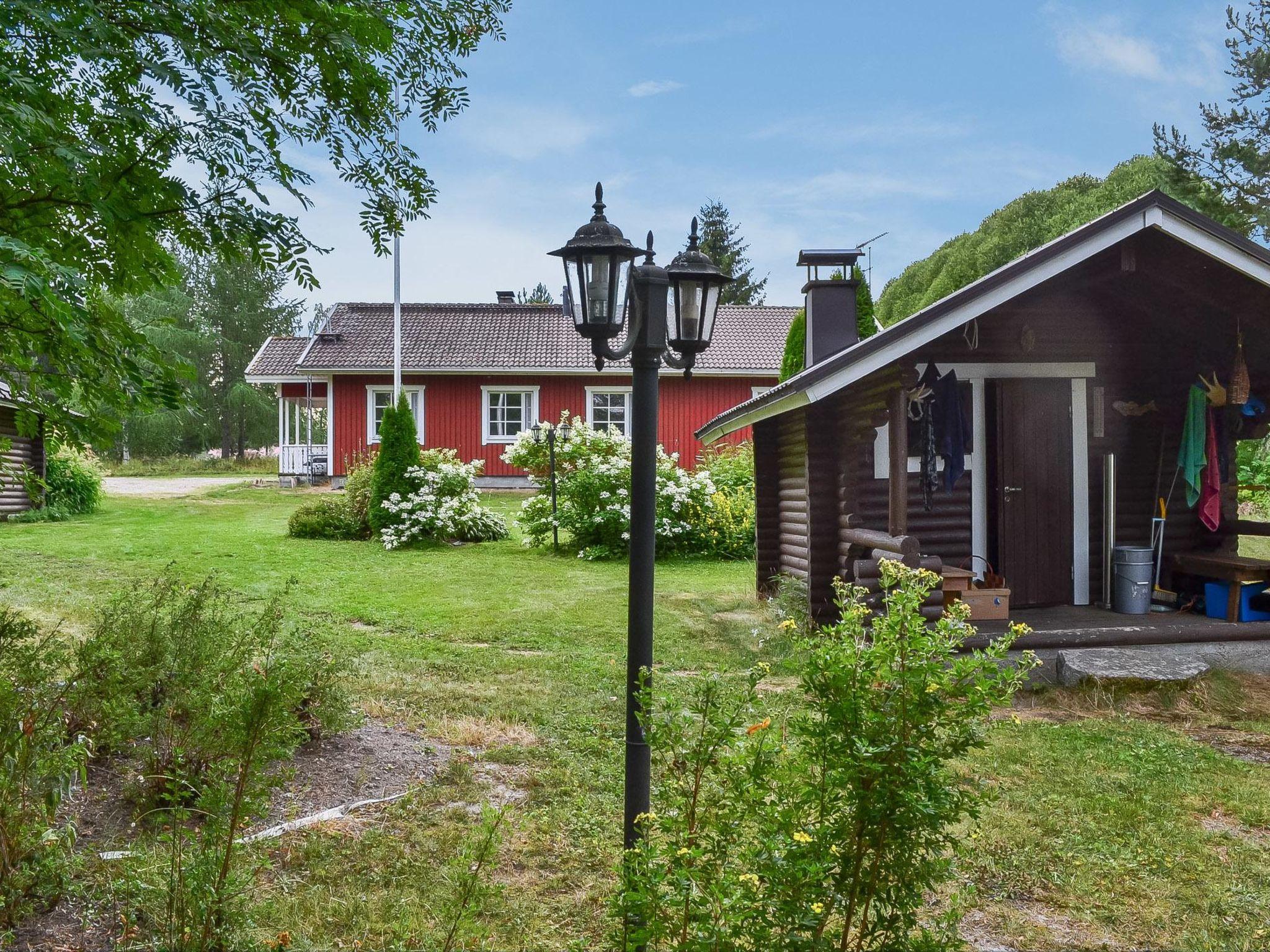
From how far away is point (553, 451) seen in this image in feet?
48.0

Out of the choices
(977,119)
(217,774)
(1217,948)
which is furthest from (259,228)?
(977,119)

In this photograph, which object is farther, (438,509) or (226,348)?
(226,348)

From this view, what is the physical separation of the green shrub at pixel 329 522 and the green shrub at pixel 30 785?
12057 mm

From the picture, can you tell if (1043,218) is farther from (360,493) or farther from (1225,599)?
(1225,599)

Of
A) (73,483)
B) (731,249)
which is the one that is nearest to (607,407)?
(73,483)

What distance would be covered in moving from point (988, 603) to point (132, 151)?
21.8ft

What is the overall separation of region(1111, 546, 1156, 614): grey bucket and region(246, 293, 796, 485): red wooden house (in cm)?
1492

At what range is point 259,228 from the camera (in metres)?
3.17

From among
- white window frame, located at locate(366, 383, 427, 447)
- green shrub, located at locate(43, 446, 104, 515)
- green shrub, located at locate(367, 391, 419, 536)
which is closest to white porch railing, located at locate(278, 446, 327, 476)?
white window frame, located at locate(366, 383, 427, 447)

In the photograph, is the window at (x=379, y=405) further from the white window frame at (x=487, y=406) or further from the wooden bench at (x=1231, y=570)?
the wooden bench at (x=1231, y=570)

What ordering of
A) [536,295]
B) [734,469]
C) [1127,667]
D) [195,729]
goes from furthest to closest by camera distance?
[536,295]
[734,469]
[1127,667]
[195,729]

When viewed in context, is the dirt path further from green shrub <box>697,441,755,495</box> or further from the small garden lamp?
the small garden lamp

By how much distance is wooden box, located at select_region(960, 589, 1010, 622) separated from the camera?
729cm

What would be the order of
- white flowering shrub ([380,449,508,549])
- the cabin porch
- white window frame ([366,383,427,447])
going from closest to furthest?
the cabin porch → white flowering shrub ([380,449,508,549]) → white window frame ([366,383,427,447])
